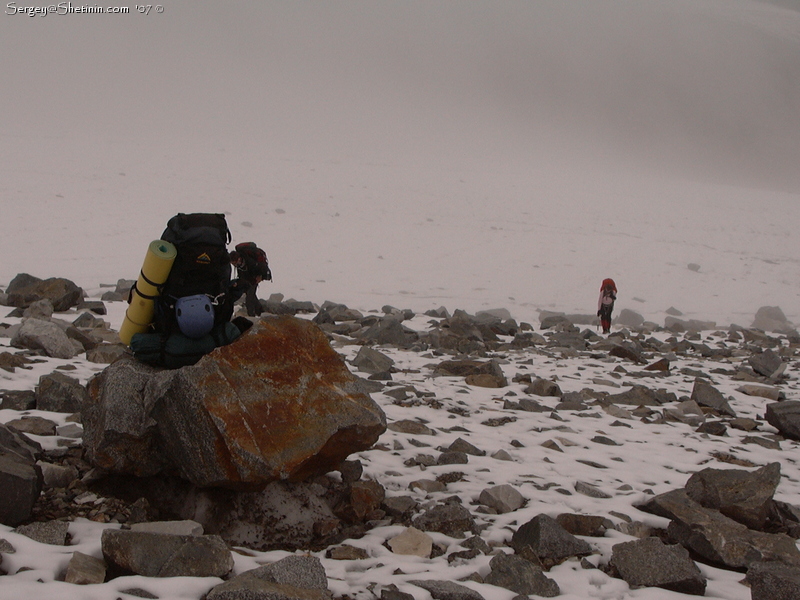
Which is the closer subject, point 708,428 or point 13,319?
point 708,428

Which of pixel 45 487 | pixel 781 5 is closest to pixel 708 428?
pixel 45 487

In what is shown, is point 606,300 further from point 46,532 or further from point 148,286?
point 46,532

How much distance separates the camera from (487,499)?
4762mm

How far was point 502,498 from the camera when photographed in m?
4.72

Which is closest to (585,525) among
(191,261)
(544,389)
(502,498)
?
(502,498)

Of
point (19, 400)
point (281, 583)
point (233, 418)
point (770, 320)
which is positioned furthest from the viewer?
point (770, 320)

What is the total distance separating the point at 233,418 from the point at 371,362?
482 centimetres

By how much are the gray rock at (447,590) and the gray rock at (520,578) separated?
0.91 ft

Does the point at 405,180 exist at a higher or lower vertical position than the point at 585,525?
higher

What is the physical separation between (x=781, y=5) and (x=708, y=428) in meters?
189

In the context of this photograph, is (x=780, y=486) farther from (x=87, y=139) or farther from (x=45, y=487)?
(x=87, y=139)

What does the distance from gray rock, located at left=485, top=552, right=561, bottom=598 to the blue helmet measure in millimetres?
2522

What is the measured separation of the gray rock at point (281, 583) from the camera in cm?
292

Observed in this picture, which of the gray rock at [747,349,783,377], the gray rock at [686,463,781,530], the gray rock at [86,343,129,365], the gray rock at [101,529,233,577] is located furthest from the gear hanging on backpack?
the gray rock at [747,349,783,377]
